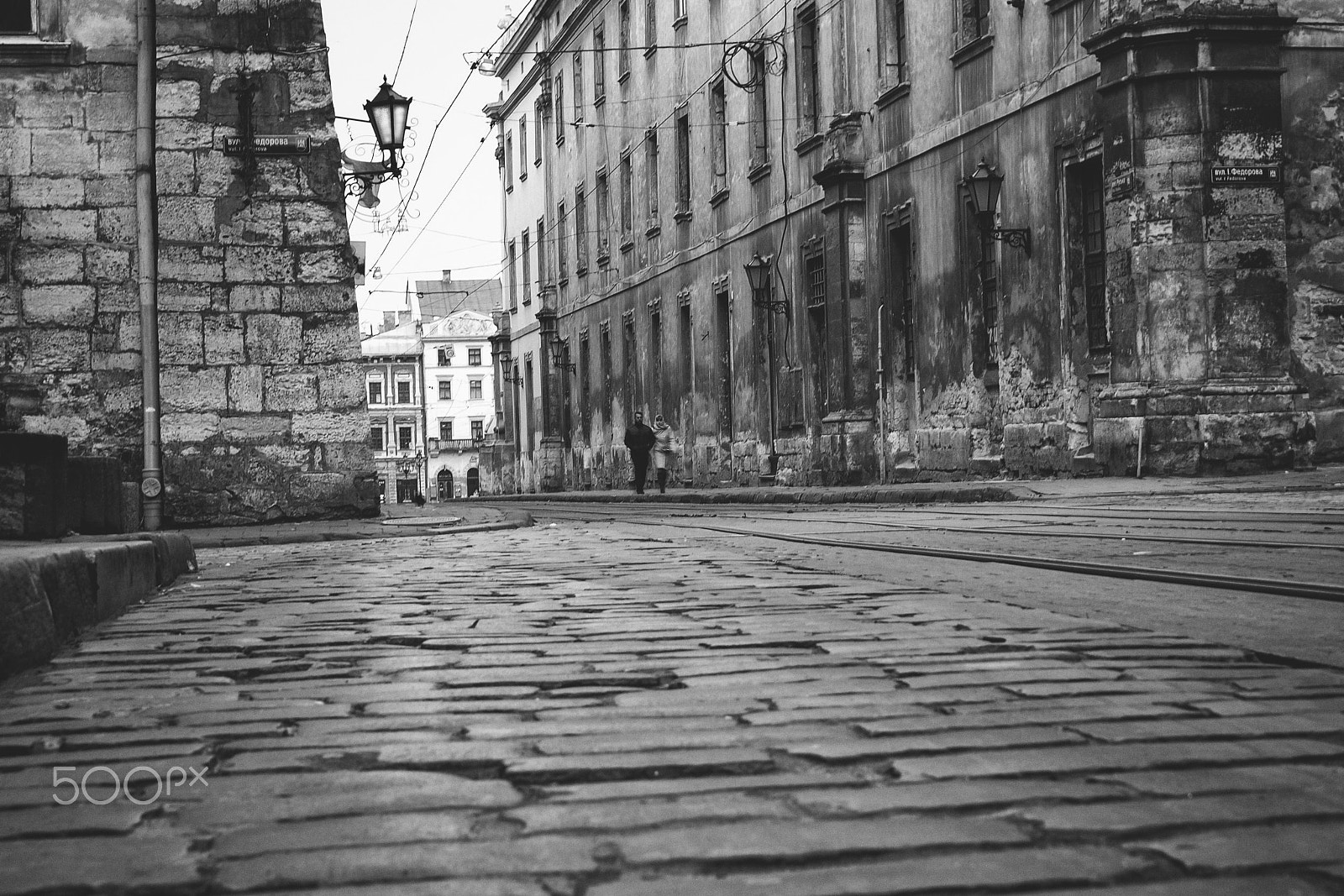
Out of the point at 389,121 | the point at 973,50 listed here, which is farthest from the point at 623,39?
the point at 389,121

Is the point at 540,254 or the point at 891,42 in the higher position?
the point at 540,254

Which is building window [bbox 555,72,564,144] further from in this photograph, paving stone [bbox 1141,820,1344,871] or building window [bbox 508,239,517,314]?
paving stone [bbox 1141,820,1344,871]

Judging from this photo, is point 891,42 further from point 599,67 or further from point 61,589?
point 61,589

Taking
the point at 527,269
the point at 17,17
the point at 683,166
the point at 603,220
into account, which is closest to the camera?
the point at 17,17

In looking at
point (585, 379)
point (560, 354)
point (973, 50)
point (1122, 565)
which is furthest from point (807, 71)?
point (1122, 565)

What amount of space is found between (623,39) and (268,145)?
24.2 meters

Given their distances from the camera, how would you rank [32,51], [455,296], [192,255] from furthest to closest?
[455,296]
[192,255]
[32,51]

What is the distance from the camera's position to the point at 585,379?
136 ft

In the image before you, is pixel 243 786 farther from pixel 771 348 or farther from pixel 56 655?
pixel 771 348

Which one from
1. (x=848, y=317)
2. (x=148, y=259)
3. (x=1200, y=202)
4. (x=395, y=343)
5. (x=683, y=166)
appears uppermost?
(x=395, y=343)

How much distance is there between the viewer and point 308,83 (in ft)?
→ 45.5

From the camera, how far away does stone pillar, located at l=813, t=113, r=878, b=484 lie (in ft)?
77.0

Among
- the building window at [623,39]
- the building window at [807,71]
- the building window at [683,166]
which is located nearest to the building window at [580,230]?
the building window at [623,39]

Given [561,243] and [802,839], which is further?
[561,243]
